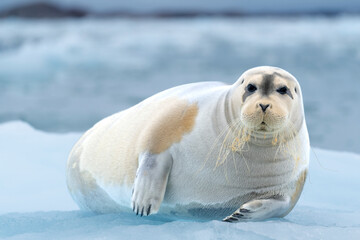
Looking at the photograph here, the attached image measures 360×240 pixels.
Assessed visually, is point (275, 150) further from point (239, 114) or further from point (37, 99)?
point (37, 99)

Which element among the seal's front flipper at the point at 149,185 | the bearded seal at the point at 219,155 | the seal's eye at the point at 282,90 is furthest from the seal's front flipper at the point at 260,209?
the seal's eye at the point at 282,90

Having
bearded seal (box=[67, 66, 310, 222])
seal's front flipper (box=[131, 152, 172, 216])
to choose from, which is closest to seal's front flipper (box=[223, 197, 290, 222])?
bearded seal (box=[67, 66, 310, 222])

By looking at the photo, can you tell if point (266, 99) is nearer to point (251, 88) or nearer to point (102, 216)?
point (251, 88)

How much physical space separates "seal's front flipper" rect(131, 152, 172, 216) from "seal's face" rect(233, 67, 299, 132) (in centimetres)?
47

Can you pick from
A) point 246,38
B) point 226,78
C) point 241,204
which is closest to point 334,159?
point 241,204

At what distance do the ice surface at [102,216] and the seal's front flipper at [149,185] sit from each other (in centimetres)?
9

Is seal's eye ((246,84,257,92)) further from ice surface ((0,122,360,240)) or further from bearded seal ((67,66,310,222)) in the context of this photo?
ice surface ((0,122,360,240))

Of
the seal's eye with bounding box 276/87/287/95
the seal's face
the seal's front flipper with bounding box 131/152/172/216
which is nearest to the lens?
the seal's face

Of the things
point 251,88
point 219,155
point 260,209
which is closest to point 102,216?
point 219,155

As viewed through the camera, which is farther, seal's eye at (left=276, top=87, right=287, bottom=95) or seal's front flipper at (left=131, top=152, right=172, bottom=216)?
seal's front flipper at (left=131, top=152, right=172, bottom=216)

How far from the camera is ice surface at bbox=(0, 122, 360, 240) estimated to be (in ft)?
8.55

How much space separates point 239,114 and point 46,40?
17404 millimetres

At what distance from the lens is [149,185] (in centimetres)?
280

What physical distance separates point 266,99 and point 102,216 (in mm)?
1144
